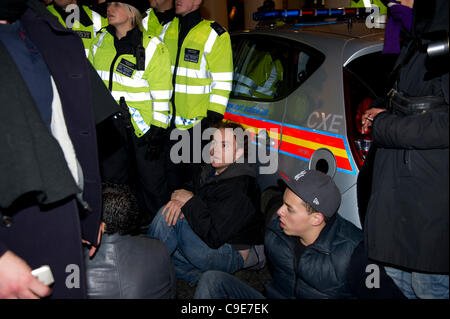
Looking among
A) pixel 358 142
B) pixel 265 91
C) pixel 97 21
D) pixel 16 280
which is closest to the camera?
pixel 16 280

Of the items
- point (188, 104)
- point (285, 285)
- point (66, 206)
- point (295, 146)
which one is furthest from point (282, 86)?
point (66, 206)

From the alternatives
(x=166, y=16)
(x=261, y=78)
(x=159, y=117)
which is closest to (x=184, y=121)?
(x=159, y=117)

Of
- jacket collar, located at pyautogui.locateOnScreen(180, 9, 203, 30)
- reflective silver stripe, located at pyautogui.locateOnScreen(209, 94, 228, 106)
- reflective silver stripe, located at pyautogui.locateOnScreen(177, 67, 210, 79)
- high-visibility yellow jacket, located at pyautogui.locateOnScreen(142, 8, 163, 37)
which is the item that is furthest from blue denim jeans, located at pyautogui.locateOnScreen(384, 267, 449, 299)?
high-visibility yellow jacket, located at pyautogui.locateOnScreen(142, 8, 163, 37)

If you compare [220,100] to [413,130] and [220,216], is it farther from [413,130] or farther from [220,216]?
[413,130]

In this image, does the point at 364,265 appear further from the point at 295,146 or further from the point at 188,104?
the point at 188,104

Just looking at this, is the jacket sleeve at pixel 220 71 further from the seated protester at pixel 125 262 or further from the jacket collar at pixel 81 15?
the jacket collar at pixel 81 15

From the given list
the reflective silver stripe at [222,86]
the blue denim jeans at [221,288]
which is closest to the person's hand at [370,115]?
the blue denim jeans at [221,288]

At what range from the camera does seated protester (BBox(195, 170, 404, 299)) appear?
203 cm

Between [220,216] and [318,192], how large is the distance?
769 mm

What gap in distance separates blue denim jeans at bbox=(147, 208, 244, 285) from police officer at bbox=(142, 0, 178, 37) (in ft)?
7.25

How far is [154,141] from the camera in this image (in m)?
3.67

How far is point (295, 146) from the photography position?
111 inches

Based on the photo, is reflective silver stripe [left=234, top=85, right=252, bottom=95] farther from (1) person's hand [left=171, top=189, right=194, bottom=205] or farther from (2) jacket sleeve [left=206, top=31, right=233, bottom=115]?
(1) person's hand [left=171, top=189, right=194, bottom=205]

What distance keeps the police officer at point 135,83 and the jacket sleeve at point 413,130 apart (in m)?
2.26
